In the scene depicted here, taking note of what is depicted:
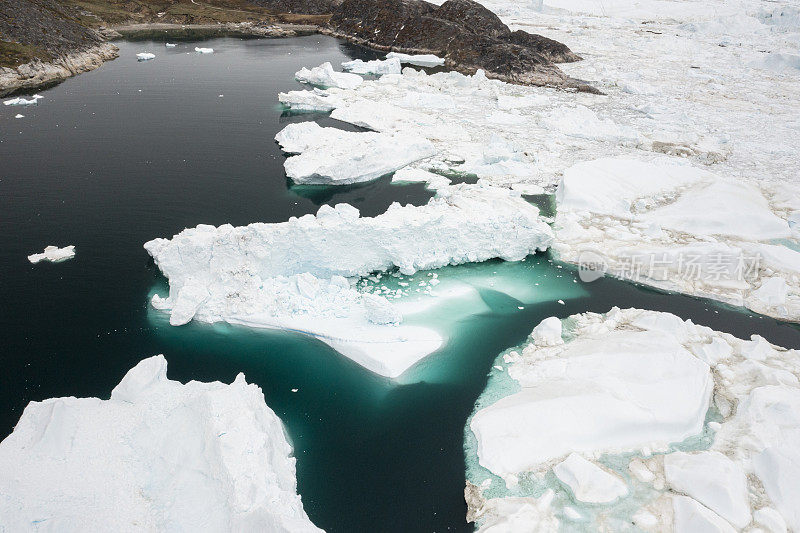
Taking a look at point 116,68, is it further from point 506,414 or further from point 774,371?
point 774,371

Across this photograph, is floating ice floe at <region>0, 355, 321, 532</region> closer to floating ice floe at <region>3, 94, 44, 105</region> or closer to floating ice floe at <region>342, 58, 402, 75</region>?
floating ice floe at <region>3, 94, 44, 105</region>

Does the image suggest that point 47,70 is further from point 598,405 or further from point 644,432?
point 644,432

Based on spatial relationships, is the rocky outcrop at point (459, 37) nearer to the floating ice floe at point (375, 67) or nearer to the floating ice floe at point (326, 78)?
the floating ice floe at point (375, 67)

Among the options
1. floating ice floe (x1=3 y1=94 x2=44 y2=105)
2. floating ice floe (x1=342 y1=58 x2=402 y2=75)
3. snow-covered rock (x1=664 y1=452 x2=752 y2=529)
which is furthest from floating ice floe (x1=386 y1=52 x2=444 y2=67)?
snow-covered rock (x1=664 y1=452 x2=752 y2=529)

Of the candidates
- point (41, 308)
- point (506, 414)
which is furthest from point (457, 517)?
point (41, 308)

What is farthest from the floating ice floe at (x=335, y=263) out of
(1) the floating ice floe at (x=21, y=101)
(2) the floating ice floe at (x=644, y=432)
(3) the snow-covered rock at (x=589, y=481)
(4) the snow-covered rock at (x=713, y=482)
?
(1) the floating ice floe at (x=21, y=101)

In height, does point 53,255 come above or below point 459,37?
below

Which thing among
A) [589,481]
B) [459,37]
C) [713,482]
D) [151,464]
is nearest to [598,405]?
[589,481]

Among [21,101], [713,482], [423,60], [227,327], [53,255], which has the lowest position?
[227,327]
